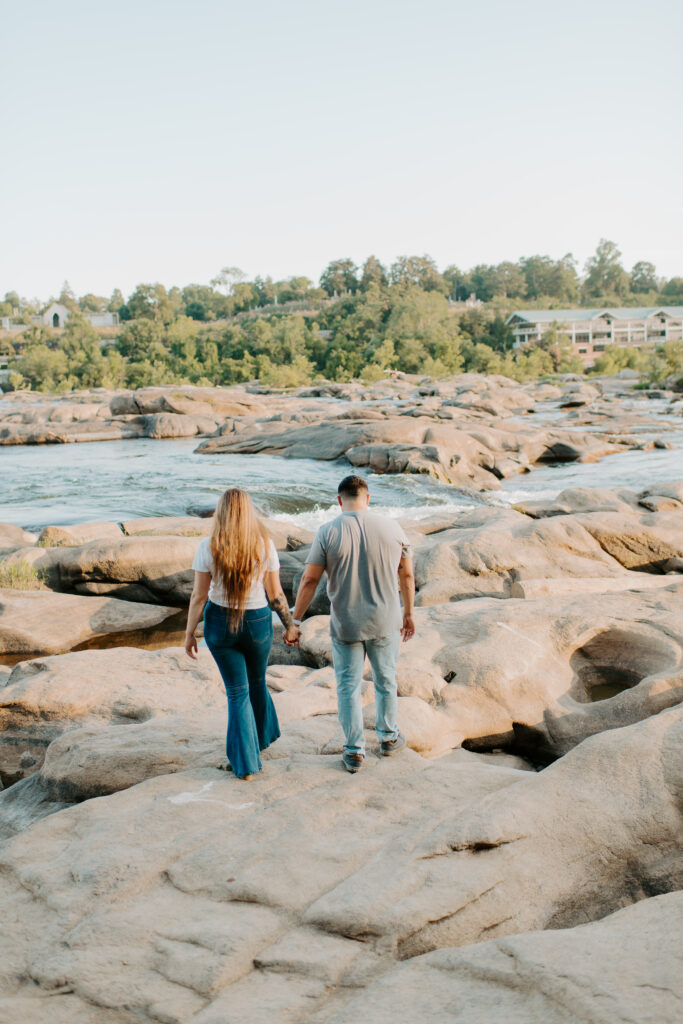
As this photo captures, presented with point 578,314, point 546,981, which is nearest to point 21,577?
point 546,981

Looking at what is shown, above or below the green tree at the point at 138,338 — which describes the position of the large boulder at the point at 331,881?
below

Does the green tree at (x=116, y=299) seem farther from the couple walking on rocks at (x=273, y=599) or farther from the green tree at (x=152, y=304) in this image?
the couple walking on rocks at (x=273, y=599)

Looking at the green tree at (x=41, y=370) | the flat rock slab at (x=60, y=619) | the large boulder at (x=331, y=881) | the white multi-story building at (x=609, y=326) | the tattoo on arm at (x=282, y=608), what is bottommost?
the flat rock slab at (x=60, y=619)

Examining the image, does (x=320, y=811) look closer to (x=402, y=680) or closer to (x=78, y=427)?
(x=402, y=680)

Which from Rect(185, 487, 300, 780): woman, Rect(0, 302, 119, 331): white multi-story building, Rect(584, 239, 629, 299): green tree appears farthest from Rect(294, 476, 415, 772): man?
Rect(584, 239, 629, 299): green tree

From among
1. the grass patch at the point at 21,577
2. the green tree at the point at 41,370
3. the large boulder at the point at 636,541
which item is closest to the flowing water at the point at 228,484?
the grass patch at the point at 21,577

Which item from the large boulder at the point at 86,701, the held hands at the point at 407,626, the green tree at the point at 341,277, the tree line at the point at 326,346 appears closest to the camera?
the held hands at the point at 407,626

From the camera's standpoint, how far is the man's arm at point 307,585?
16.4 ft

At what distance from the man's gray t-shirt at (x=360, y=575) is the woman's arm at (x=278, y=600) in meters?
0.26

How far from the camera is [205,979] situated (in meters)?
3.32

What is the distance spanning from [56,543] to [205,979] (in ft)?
35.1

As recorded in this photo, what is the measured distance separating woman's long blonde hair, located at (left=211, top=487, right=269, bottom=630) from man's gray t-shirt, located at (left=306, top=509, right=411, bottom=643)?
40 centimetres

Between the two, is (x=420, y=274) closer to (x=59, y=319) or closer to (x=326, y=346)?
(x=326, y=346)

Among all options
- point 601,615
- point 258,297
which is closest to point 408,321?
point 258,297
